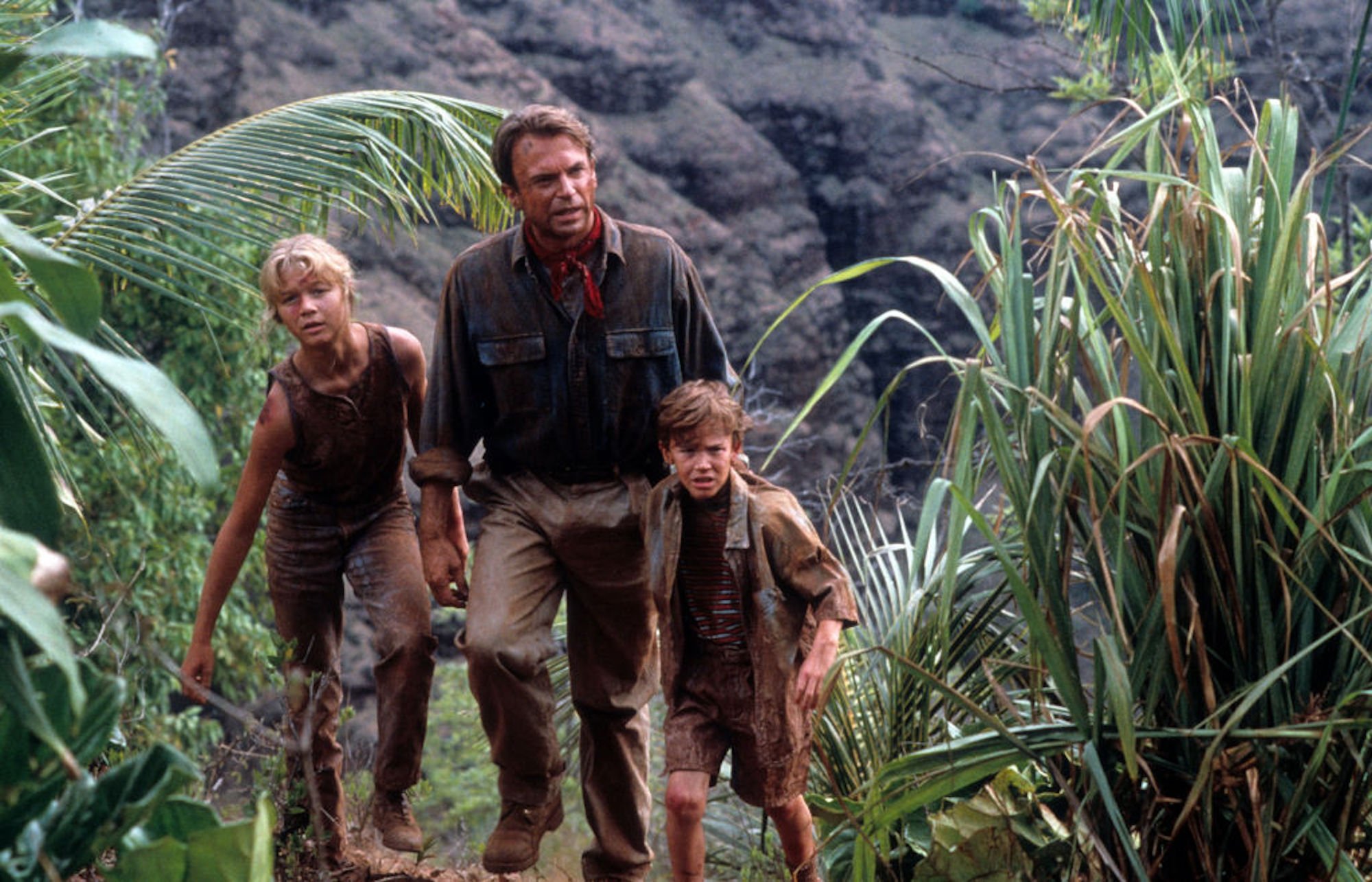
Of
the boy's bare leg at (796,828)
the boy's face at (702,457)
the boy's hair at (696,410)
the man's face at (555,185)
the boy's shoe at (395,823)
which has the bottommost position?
the boy's shoe at (395,823)

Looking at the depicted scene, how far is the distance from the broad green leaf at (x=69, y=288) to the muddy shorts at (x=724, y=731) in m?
1.75

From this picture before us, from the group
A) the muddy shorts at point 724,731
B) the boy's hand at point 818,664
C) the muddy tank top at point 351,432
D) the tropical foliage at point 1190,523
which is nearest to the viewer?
the tropical foliage at point 1190,523

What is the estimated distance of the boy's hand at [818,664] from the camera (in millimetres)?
2848

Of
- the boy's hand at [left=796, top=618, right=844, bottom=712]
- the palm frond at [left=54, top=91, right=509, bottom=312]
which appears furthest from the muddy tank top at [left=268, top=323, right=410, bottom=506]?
the boy's hand at [left=796, top=618, right=844, bottom=712]

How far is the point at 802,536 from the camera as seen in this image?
2992mm

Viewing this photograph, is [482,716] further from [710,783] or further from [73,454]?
[73,454]

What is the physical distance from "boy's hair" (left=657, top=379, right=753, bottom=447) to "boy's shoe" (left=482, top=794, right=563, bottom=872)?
93 centimetres

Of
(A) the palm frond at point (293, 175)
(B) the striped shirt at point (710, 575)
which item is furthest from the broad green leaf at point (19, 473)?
(A) the palm frond at point (293, 175)

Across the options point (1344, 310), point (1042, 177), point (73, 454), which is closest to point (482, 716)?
point (1042, 177)

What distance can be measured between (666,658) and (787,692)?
10.0 inches

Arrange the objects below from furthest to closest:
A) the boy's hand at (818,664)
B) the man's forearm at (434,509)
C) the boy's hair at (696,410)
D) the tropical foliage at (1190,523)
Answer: the man's forearm at (434,509), the boy's hair at (696,410), the boy's hand at (818,664), the tropical foliage at (1190,523)

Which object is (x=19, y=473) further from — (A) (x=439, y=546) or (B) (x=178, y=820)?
(A) (x=439, y=546)

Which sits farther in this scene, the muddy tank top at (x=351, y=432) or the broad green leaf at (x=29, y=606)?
the muddy tank top at (x=351, y=432)

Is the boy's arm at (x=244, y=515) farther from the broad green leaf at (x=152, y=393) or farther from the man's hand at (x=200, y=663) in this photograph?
the broad green leaf at (x=152, y=393)
